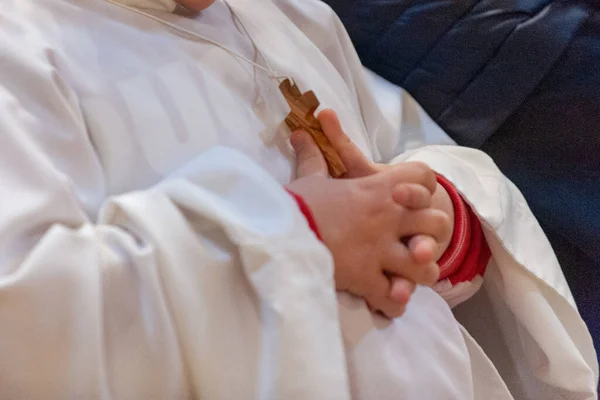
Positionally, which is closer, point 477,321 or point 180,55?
point 180,55

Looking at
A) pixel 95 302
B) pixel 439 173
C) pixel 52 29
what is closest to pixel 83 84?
pixel 52 29

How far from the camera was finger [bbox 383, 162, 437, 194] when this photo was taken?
22.5 inches

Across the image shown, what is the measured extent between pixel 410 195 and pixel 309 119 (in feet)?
0.44

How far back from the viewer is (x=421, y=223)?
21.7 inches

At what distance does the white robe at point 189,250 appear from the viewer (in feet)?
1.34

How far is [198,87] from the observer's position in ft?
1.97

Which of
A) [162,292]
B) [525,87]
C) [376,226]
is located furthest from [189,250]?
[525,87]

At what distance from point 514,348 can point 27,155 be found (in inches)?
21.6

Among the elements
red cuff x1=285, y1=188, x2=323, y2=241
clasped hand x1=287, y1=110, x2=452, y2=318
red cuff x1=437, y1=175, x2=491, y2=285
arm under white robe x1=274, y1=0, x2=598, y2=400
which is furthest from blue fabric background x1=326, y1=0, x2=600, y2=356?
red cuff x1=285, y1=188, x2=323, y2=241

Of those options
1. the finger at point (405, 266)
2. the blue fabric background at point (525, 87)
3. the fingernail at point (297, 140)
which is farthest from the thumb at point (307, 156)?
the blue fabric background at point (525, 87)

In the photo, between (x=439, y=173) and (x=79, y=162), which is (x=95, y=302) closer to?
(x=79, y=162)

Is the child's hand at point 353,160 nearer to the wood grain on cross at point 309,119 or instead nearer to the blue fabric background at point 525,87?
the wood grain on cross at point 309,119

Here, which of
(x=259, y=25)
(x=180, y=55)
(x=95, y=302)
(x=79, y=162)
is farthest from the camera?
(x=259, y=25)

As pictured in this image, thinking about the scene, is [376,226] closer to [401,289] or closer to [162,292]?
[401,289]
